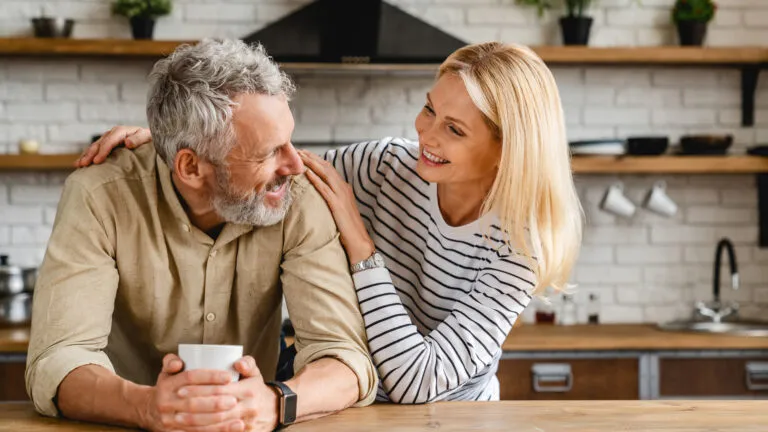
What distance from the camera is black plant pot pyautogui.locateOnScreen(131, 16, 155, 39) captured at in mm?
3877

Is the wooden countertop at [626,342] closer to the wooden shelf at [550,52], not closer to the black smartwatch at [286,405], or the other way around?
the wooden shelf at [550,52]

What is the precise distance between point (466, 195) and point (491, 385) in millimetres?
483

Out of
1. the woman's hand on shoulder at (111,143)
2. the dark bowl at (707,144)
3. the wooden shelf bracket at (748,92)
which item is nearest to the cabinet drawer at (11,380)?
the woman's hand on shoulder at (111,143)

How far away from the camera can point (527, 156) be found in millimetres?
1957

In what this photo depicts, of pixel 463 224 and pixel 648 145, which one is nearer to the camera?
pixel 463 224

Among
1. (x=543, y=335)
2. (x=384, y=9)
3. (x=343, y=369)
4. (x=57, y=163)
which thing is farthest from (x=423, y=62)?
(x=343, y=369)

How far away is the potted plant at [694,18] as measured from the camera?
13.2 ft

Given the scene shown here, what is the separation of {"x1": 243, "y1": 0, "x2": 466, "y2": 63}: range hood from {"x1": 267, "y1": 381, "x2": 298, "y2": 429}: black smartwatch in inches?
91.0

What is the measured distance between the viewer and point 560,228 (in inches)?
78.8

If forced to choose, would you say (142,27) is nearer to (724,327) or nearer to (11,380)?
(11,380)

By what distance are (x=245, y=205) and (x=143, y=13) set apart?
238 centimetres

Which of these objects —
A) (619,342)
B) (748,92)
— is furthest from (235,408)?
(748,92)

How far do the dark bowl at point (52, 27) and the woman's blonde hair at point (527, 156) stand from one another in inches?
95.3

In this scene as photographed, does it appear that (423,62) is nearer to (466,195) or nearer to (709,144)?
(709,144)
